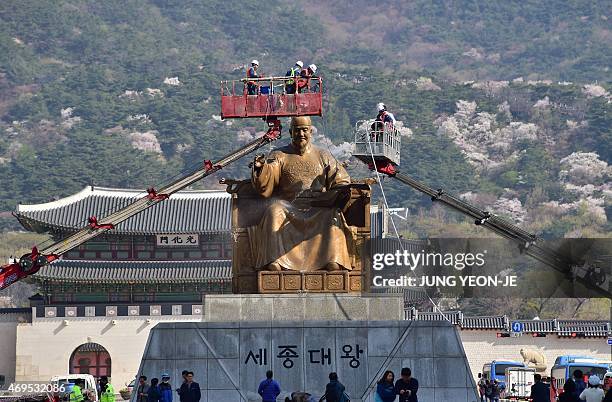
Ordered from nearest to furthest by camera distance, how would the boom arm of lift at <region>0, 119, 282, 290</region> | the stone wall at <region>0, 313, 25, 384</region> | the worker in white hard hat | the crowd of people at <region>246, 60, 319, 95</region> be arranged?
the crowd of people at <region>246, 60, 319, 95</region>
the worker in white hard hat
the boom arm of lift at <region>0, 119, 282, 290</region>
the stone wall at <region>0, 313, 25, 384</region>

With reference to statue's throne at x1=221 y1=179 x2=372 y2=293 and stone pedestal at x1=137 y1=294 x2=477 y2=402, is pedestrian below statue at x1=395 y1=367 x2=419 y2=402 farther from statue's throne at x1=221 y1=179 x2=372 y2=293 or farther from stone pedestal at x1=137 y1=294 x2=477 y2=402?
statue's throne at x1=221 y1=179 x2=372 y2=293

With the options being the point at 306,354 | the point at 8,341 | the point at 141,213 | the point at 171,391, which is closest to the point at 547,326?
the point at 141,213

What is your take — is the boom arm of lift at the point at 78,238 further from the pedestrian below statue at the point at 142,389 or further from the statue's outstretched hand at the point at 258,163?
the pedestrian below statue at the point at 142,389

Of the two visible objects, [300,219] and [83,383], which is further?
[83,383]

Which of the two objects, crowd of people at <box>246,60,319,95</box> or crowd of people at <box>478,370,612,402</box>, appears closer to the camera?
crowd of people at <box>478,370,612,402</box>

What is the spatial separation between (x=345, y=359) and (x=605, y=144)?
123 m

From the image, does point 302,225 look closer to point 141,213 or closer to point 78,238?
point 78,238

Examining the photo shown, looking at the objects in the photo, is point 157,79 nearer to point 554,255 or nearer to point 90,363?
point 90,363

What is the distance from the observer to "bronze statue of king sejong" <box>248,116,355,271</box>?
29.3 metres

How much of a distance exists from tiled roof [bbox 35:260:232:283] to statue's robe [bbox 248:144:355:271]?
33962 millimetres

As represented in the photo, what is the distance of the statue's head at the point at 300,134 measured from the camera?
30.6 meters

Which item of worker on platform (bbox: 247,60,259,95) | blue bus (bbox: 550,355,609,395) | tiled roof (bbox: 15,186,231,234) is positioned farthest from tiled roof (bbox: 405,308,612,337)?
worker on platform (bbox: 247,60,259,95)

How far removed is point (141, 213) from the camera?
65.8 m

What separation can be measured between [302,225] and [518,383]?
644 inches
